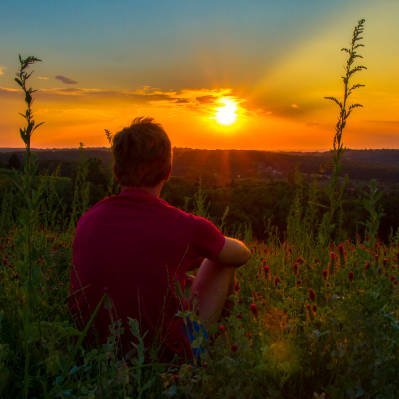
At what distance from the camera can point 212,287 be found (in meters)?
3.36

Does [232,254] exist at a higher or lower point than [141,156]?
lower

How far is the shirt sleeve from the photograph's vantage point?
2997 mm

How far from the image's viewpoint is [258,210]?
52.6ft

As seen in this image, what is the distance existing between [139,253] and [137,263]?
6cm

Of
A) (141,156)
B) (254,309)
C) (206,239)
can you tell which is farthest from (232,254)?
(141,156)

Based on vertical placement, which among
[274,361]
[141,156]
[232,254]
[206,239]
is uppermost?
[141,156]

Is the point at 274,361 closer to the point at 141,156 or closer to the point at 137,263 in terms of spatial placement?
the point at 137,263

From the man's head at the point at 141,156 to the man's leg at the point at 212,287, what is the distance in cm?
70

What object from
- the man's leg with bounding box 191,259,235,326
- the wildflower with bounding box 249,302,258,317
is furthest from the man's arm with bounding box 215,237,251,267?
the wildflower with bounding box 249,302,258,317

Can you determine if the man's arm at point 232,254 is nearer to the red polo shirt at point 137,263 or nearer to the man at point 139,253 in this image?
the man at point 139,253

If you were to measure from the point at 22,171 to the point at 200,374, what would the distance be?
41.4 inches

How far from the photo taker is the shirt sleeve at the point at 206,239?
2997 mm

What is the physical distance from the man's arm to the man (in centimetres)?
2

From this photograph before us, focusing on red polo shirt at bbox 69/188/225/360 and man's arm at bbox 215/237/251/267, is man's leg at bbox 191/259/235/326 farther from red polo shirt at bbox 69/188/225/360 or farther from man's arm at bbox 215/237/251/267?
red polo shirt at bbox 69/188/225/360
